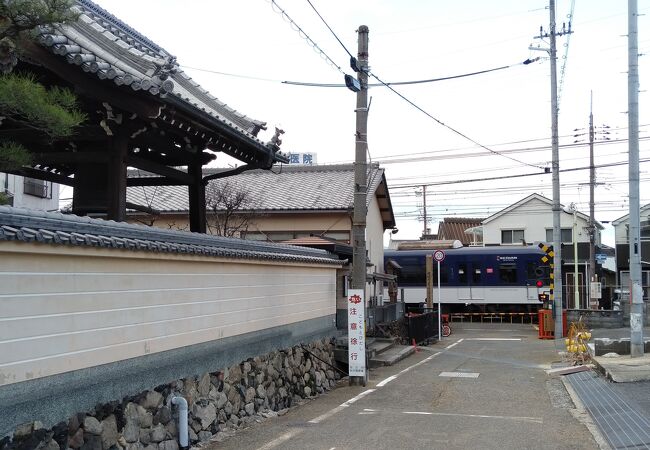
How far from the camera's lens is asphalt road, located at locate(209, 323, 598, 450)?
26.0 ft

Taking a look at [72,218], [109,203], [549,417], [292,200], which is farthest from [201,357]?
Result: [292,200]

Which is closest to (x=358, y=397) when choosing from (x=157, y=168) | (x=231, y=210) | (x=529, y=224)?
(x=157, y=168)

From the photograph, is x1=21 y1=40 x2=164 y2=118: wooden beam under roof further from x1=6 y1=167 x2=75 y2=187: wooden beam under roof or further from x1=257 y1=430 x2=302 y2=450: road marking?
x1=257 y1=430 x2=302 y2=450: road marking

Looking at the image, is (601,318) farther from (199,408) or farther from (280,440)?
(199,408)

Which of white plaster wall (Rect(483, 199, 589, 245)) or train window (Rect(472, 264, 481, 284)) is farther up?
white plaster wall (Rect(483, 199, 589, 245))

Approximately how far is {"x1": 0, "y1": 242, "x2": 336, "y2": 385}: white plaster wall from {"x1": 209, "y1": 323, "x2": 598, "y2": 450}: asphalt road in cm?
170

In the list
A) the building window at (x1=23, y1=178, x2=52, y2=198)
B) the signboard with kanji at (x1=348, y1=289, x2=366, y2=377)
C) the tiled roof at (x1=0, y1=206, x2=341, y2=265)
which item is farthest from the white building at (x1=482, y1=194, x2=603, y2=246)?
the tiled roof at (x1=0, y1=206, x2=341, y2=265)

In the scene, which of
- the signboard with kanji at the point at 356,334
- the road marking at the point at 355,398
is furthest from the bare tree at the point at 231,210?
the signboard with kanji at the point at 356,334

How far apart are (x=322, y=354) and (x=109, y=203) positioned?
7038mm

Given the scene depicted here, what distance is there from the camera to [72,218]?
5758 millimetres

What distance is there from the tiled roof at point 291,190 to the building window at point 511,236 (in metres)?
25.1

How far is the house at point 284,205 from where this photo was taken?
23125mm

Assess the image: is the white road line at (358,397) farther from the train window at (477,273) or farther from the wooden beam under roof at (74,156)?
the train window at (477,273)

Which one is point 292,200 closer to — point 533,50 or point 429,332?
point 429,332
